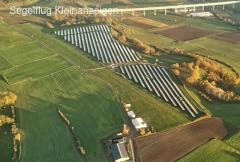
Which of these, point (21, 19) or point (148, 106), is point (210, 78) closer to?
point (148, 106)

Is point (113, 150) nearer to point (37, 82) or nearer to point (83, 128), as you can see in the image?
point (83, 128)

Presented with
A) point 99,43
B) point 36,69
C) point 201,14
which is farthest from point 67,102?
point 201,14

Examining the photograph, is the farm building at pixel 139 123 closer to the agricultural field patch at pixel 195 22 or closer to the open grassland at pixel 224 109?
the open grassland at pixel 224 109

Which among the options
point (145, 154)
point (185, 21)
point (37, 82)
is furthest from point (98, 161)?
point (185, 21)

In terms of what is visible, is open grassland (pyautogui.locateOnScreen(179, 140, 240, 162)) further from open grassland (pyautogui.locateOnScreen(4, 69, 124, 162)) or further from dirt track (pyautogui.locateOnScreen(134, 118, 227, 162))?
open grassland (pyautogui.locateOnScreen(4, 69, 124, 162))

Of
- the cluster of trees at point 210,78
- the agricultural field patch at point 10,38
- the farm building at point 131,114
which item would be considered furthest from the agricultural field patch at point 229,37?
the agricultural field patch at point 10,38

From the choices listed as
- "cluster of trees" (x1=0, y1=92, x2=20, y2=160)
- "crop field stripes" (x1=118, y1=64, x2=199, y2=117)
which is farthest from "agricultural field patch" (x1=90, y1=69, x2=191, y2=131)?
"cluster of trees" (x1=0, y1=92, x2=20, y2=160)
